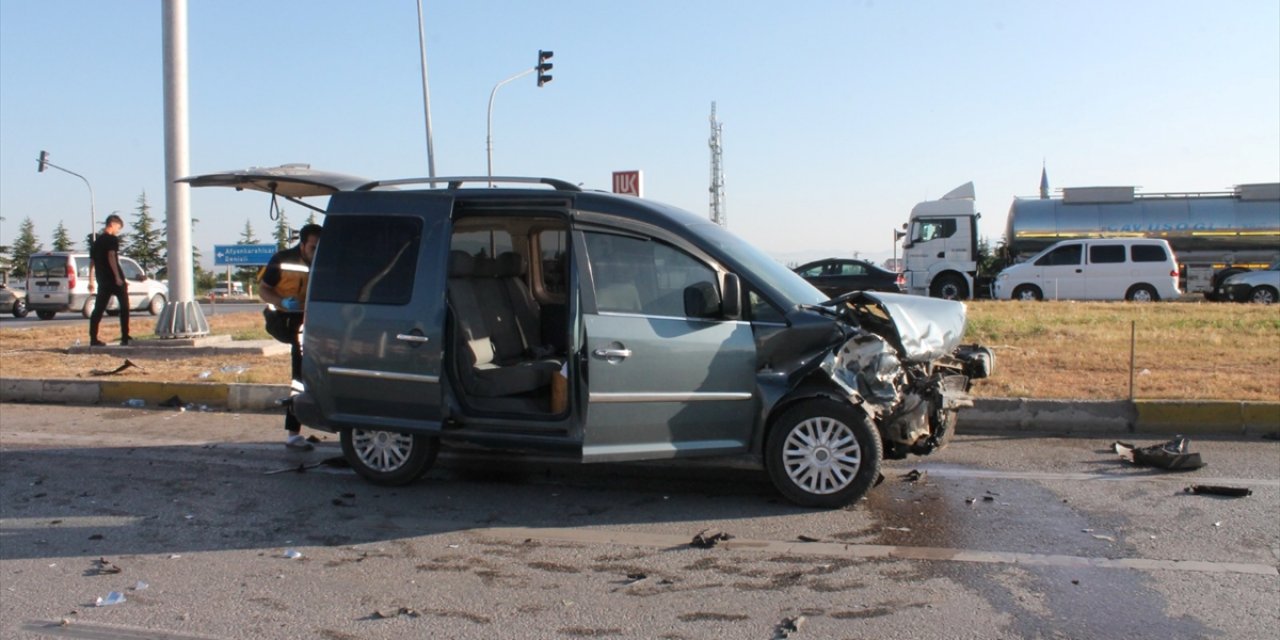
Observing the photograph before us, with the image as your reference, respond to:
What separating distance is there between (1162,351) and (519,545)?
964 centimetres

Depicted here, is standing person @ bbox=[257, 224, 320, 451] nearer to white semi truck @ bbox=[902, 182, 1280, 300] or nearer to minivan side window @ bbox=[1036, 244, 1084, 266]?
minivan side window @ bbox=[1036, 244, 1084, 266]

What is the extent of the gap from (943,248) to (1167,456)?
75.2ft

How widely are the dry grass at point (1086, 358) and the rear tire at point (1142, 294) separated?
8467 millimetres

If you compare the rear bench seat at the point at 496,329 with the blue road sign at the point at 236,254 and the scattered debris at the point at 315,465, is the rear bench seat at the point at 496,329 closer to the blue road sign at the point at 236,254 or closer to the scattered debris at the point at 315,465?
the scattered debris at the point at 315,465

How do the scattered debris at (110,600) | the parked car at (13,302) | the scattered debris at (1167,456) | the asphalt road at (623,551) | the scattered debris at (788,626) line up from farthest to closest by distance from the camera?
the parked car at (13,302)
the scattered debris at (1167,456)
the scattered debris at (110,600)
the asphalt road at (623,551)
the scattered debris at (788,626)

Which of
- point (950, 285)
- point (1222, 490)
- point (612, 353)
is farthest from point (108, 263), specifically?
point (950, 285)

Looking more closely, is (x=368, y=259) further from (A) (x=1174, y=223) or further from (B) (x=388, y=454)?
(A) (x=1174, y=223)

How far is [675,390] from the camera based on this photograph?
18.9ft

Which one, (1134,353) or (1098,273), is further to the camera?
(1098,273)

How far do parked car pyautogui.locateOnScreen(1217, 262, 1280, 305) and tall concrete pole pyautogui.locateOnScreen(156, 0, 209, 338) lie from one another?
23872 mm

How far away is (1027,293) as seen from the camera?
26.2m

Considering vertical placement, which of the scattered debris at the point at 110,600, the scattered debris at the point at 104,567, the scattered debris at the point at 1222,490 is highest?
the scattered debris at the point at 1222,490

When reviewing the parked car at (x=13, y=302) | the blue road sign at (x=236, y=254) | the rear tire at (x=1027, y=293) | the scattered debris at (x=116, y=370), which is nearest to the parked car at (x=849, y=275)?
the rear tire at (x=1027, y=293)

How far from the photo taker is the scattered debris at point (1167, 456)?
6.86 m
